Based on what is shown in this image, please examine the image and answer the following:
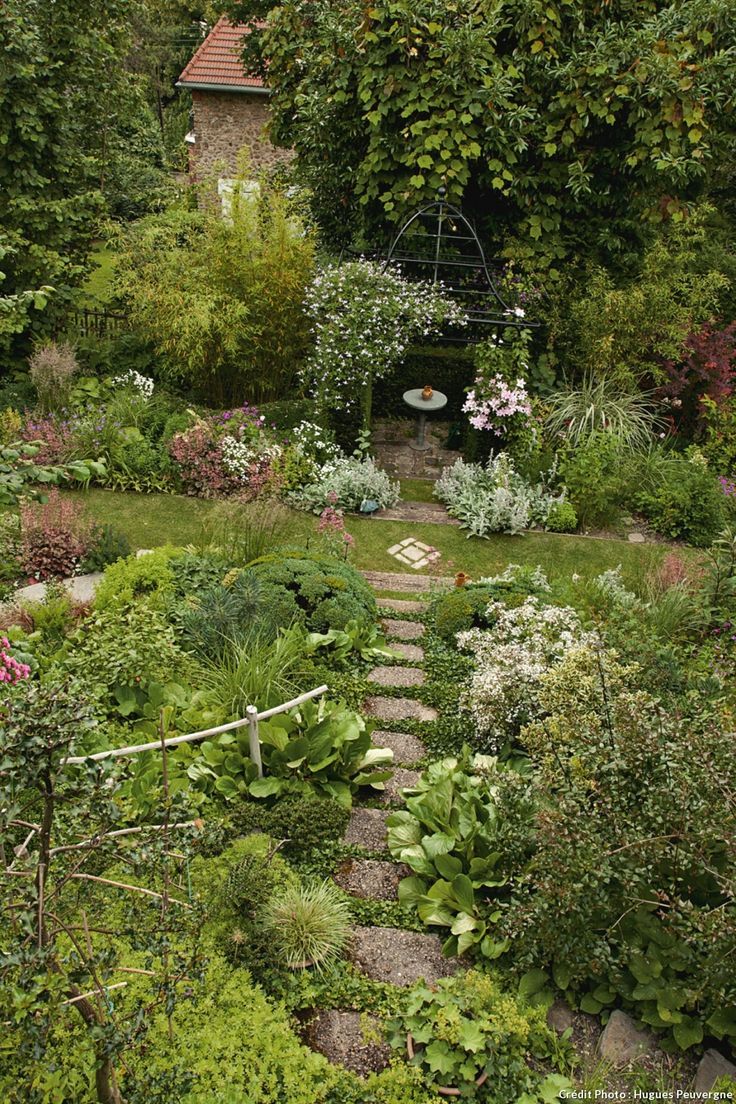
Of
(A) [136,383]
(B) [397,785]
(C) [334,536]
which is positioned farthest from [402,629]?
(A) [136,383]

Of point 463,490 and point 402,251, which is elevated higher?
point 402,251

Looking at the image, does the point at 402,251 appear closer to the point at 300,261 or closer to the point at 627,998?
the point at 300,261

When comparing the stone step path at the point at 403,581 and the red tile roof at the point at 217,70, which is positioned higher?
the red tile roof at the point at 217,70

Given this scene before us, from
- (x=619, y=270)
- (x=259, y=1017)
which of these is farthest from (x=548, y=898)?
(x=619, y=270)

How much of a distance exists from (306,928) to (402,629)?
10.4ft

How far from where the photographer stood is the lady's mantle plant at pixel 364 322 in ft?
30.4

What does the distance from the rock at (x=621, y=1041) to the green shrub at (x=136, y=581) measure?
3915 mm

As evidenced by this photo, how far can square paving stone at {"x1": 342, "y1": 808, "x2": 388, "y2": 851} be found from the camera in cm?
486

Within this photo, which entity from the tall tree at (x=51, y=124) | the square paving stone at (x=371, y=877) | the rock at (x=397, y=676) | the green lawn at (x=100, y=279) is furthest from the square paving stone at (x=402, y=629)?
the green lawn at (x=100, y=279)

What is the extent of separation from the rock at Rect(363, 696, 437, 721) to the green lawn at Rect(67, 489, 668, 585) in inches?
94.8

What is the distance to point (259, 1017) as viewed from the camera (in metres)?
3.70

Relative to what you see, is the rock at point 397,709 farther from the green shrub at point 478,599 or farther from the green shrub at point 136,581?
the green shrub at point 136,581

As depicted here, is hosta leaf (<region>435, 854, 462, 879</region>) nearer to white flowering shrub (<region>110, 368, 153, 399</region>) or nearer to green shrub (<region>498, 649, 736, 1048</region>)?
green shrub (<region>498, 649, 736, 1048</region>)

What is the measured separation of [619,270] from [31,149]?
22.7 feet
